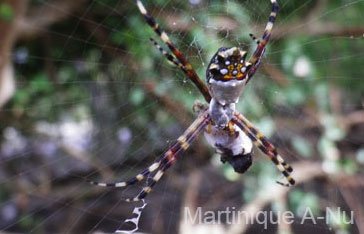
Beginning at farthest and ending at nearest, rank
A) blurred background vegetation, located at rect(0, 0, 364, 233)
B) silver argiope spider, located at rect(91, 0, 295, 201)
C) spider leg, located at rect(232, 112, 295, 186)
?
blurred background vegetation, located at rect(0, 0, 364, 233)
spider leg, located at rect(232, 112, 295, 186)
silver argiope spider, located at rect(91, 0, 295, 201)

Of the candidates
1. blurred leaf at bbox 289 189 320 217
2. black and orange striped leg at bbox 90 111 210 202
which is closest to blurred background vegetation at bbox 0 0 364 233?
blurred leaf at bbox 289 189 320 217

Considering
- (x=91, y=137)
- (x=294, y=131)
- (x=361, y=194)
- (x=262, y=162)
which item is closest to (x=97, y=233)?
(x=91, y=137)

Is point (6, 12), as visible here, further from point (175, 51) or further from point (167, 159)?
point (175, 51)

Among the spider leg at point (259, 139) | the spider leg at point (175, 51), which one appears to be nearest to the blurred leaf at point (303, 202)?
the spider leg at point (259, 139)

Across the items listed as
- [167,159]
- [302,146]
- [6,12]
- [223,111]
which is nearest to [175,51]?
[223,111]

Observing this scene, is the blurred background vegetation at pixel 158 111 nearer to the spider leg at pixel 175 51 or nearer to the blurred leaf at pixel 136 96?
the blurred leaf at pixel 136 96

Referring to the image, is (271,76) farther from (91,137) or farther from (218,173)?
(91,137)

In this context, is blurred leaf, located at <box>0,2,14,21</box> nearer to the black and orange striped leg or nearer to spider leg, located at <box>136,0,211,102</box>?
the black and orange striped leg
